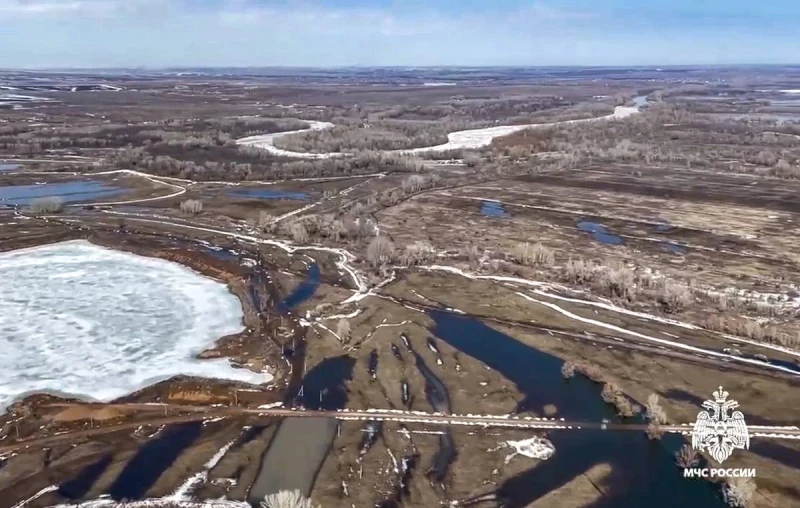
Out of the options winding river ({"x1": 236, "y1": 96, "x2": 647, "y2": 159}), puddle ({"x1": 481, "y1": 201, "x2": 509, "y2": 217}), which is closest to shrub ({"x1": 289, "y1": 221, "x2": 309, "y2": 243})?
puddle ({"x1": 481, "y1": 201, "x2": 509, "y2": 217})

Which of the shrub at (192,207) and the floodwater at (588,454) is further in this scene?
the shrub at (192,207)

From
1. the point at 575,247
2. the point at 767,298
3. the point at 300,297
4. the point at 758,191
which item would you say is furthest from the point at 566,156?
the point at 300,297

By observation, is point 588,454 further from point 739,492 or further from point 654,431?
point 739,492

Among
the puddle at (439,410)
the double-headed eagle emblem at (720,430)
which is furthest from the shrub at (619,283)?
the puddle at (439,410)

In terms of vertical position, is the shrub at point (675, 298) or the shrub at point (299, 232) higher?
the shrub at point (675, 298)

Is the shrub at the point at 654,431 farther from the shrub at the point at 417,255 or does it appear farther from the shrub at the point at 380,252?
the shrub at the point at 380,252

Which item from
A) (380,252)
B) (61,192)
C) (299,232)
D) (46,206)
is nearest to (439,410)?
(380,252)

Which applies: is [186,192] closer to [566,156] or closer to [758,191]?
[566,156]
